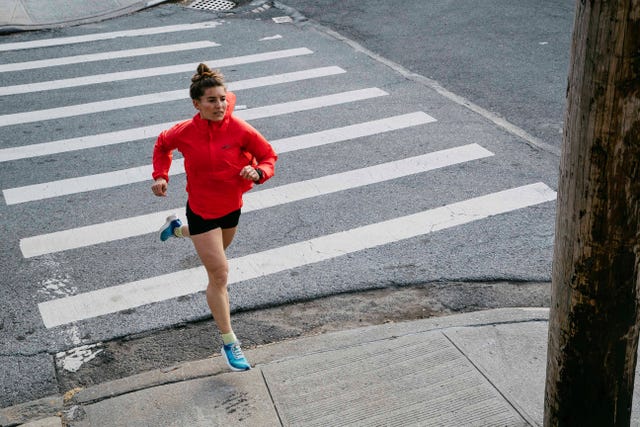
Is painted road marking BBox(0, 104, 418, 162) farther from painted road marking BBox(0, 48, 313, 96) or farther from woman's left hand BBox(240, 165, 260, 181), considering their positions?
woman's left hand BBox(240, 165, 260, 181)

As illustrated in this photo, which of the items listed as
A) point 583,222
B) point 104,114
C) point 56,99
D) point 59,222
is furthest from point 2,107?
point 583,222

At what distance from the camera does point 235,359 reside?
5.05 metres

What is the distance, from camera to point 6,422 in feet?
15.5

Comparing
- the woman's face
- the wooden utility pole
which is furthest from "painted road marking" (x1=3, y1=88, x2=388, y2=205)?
the wooden utility pole

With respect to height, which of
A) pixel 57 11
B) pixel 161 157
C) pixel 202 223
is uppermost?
pixel 161 157

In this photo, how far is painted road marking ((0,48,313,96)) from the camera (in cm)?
1116

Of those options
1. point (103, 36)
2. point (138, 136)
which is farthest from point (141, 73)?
point (138, 136)

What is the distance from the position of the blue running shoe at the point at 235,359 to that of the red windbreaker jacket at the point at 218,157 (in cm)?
89

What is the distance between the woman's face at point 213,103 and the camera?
180 inches

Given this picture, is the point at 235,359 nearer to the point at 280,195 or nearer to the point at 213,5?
the point at 280,195

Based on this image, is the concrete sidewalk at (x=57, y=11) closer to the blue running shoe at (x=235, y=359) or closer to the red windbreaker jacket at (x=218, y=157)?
the red windbreaker jacket at (x=218, y=157)

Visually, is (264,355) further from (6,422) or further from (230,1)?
(230,1)

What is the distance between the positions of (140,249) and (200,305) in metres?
1.22

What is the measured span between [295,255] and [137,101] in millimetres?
4871
